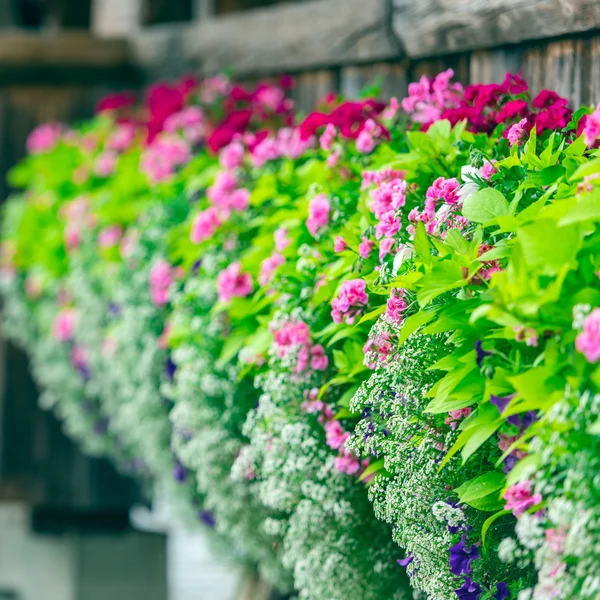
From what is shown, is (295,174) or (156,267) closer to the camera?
(295,174)

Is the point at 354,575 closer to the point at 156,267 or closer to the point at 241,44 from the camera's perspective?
the point at 156,267

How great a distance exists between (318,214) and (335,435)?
66cm

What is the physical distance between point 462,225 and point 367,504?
97 centimetres

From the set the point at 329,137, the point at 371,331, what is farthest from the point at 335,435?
the point at 329,137

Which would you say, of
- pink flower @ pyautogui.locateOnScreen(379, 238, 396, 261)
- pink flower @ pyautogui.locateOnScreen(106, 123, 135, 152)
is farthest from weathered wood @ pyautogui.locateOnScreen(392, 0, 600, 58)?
pink flower @ pyautogui.locateOnScreen(106, 123, 135, 152)

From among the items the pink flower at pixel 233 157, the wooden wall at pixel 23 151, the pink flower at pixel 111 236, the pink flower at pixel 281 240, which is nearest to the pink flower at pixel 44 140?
the wooden wall at pixel 23 151

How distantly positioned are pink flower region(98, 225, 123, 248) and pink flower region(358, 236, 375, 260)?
2.69m

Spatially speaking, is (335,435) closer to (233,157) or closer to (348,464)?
(348,464)

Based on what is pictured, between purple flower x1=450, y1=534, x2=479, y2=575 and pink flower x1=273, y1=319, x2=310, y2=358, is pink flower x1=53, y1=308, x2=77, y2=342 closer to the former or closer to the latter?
pink flower x1=273, y1=319, x2=310, y2=358

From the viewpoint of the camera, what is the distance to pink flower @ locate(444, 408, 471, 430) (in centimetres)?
276

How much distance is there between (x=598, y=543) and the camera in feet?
6.96

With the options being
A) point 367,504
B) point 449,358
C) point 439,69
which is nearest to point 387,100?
point 439,69

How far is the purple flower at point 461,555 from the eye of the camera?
277cm

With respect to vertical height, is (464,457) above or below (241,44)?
below
